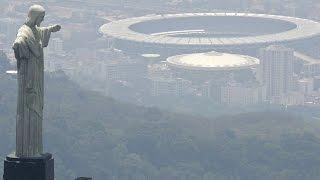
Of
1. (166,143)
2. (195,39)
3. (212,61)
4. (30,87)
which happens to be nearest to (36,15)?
(30,87)

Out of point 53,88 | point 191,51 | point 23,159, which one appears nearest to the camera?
point 23,159

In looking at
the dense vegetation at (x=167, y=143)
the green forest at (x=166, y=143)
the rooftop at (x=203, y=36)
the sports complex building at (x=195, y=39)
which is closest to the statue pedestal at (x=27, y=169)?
the dense vegetation at (x=167, y=143)

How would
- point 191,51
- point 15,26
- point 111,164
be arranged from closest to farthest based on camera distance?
point 111,164
point 191,51
point 15,26

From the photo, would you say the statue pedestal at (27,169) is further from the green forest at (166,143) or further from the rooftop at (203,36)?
the rooftop at (203,36)

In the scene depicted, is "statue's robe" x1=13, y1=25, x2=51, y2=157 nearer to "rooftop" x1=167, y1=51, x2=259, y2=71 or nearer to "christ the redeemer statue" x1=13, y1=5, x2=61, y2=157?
"christ the redeemer statue" x1=13, y1=5, x2=61, y2=157

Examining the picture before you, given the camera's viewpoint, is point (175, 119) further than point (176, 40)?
No

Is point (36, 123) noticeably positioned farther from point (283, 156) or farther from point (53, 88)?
point (53, 88)

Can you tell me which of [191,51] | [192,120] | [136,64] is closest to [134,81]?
[136,64]
